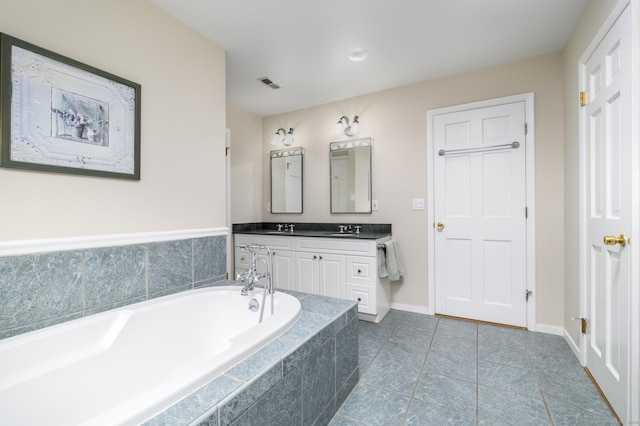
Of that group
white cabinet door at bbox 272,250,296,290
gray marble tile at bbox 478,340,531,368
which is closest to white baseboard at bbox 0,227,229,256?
white cabinet door at bbox 272,250,296,290

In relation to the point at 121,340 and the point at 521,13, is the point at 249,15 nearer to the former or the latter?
the point at 521,13

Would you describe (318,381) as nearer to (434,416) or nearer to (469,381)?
(434,416)

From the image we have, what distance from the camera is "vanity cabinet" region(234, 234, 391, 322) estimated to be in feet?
8.82

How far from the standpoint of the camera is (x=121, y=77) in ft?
5.53

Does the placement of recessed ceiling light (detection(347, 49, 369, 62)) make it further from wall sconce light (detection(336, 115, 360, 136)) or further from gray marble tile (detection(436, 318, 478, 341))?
gray marble tile (detection(436, 318, 478, 341))

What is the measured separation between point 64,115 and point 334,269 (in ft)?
7.39

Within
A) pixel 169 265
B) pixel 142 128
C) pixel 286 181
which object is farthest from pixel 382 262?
pixel 142 128

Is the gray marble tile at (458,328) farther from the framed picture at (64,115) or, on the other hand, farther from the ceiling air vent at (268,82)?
the ceiling air vent at (268,82)

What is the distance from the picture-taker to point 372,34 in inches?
85.5

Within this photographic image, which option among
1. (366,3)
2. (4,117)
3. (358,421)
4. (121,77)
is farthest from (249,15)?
(358,421)

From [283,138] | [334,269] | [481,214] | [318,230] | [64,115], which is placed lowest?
[334,269]

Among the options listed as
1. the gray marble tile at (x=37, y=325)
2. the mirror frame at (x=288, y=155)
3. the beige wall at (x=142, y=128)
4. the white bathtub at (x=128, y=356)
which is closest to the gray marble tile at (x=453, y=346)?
the white bathtub at (x=128, y=356)

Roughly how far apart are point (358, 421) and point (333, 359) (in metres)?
0.33

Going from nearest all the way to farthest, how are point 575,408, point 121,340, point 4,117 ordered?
point 4,117 → point 121,340 → point 575,408
